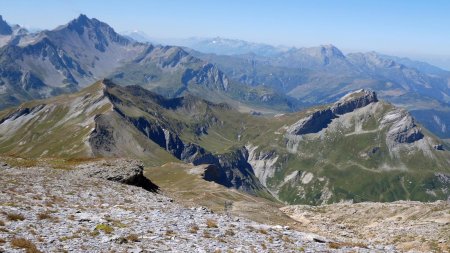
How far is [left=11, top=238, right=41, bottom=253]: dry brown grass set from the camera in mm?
20953

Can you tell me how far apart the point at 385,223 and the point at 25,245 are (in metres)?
51.5

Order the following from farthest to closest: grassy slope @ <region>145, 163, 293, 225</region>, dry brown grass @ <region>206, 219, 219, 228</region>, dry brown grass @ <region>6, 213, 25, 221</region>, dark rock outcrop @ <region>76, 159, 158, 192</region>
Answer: grassy slope @ <region>145, 163, 293, 225</region> → dark rock outcrop @ <region>76, 159, 158, 192</region> → dry brown grass @ <region>206, 219, 219, 228</region> → dry brown grass @ <region>6, 213, 25, 221</region>

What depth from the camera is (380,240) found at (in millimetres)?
45875

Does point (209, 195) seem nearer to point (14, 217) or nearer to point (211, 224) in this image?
point (211, 224)

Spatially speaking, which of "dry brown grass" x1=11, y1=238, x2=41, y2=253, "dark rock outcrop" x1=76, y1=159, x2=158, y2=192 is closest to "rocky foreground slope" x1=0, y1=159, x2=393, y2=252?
"dry brown grass" x1=11, y1=238, x2=41, y2=253

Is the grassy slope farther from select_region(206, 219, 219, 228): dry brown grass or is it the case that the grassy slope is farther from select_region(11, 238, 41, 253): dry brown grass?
select_region(11, 238, 41, 253): dry brown grass

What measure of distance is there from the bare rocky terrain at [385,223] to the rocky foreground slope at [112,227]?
13216mm

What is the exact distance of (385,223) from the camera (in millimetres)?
60594

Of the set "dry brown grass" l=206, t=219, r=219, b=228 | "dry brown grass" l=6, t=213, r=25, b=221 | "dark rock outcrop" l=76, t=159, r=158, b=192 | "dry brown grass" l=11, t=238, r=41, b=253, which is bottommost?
"dark rock outcrop" l=76, t=159, r=158, b=192

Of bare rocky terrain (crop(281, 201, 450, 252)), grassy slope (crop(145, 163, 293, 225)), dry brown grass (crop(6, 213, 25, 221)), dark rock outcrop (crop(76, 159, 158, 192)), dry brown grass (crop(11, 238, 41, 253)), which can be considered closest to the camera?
dry brown grass (crop(11, 238, 41, 253))

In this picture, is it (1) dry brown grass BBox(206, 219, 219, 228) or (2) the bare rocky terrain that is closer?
(1) dry brown grass BBox(206, 219, 219, 228)

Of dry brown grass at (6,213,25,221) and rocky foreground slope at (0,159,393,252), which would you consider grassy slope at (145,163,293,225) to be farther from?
dry brown grass at (6,213,25,221)

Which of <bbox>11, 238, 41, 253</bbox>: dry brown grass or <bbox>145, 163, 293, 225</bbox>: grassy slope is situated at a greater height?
<bbox>11, 238, 41, 253</bbox>: dry brown grass

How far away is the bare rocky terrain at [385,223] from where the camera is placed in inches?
1726
